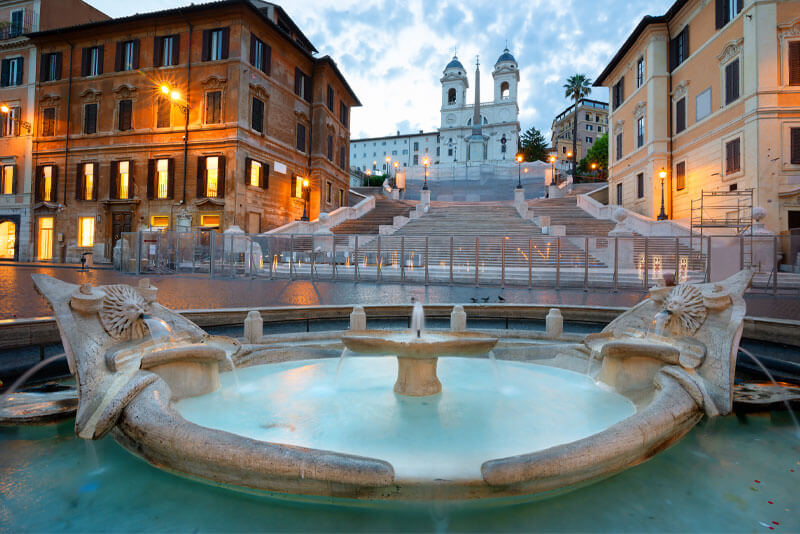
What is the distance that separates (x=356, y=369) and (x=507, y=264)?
1105 cm

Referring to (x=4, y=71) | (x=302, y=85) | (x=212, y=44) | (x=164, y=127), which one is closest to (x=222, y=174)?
(x=164, y=127)

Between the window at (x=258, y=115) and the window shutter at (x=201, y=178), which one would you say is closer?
the window shutter at (x=201, y=178)

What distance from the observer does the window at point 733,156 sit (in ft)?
68.6

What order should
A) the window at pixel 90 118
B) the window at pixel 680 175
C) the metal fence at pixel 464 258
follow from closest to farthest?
the metal fence at pixel 464 258 < the window at pixel 680 175 < the window at pixel 90 118

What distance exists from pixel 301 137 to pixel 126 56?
12.4 m

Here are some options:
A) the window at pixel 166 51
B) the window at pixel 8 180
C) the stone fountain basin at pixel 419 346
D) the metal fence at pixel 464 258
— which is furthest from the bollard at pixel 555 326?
the window at pixel 8 180

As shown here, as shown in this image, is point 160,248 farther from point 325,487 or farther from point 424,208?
point 325,487

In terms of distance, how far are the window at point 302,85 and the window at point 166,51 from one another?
319 inches

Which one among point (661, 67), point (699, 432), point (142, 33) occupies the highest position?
point (142, 33)

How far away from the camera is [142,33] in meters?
28.9

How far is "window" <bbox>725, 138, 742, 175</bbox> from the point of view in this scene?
20.9m

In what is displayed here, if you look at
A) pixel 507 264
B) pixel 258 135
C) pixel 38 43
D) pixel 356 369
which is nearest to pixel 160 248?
pixel 258 135

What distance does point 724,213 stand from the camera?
21625 mm

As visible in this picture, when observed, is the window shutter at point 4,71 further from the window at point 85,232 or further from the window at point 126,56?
the window at point 85,232
